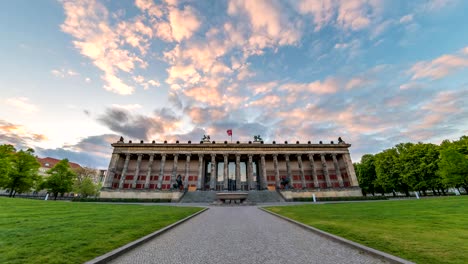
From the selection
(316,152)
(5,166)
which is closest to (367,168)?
(316,152)

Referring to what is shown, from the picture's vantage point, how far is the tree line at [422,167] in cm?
→ 3612

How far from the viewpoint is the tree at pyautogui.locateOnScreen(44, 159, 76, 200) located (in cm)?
4538

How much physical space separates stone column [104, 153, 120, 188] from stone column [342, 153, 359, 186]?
207ft

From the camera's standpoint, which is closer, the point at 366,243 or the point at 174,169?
the point at 366,243

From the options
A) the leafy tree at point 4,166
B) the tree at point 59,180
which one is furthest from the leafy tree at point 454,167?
the tree at point 59,180

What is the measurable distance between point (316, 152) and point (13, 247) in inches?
2295

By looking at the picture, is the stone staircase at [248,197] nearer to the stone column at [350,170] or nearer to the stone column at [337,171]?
the stone column at [337,171]

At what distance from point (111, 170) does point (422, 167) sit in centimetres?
7432

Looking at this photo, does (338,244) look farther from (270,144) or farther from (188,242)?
(270,144)

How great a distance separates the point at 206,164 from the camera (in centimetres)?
6006

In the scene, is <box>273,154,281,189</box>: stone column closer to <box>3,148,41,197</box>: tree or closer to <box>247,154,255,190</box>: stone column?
<box>247,154,255,190</box>: stone column

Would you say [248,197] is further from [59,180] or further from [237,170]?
[59,180]

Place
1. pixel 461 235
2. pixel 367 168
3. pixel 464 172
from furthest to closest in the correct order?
pixel 367 168
pixel 464 172
pixel 461 235

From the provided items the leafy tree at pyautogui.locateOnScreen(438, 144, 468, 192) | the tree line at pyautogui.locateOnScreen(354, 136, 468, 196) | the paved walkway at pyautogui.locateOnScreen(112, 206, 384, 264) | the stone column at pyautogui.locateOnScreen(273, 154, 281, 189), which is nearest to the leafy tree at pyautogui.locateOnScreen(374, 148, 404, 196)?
the tree line at pyautogui.locateOnScreen(354, 136, 468, 196)
